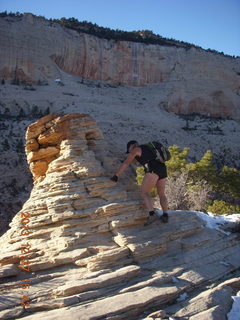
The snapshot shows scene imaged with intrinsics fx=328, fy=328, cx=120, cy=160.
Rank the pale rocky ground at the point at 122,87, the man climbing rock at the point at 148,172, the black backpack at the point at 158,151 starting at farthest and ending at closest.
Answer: the pale rocky ground at the point at 122,87 < the black backpack at the point at 158,151 < the man climbing rock at the point at 148,172

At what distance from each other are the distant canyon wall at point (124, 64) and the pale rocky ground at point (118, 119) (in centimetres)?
170

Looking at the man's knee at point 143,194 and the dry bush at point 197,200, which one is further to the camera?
the dry bush at point 197,200

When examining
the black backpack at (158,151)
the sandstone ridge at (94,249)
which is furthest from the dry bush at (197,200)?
the black backpack at (158,151)

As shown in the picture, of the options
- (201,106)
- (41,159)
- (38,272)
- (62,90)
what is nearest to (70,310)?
(38,272)

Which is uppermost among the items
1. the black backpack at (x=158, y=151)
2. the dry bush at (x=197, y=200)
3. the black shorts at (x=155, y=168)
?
the black backpack at (x=158, y=151)

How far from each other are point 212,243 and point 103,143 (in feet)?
8.91

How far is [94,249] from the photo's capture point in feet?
15.4

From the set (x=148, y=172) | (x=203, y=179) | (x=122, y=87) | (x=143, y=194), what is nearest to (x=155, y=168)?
(x=148, y=172)

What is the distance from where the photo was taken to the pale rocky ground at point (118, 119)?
1075 inches

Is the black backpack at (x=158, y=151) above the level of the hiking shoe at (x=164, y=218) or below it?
above

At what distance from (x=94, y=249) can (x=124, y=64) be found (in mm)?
46885

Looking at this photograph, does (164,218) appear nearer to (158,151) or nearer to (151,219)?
(151,219)

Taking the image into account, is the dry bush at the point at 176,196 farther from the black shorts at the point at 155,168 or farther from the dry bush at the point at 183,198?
the black shorts at the point at 155,168

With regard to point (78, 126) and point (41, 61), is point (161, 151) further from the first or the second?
point (41, 61)
